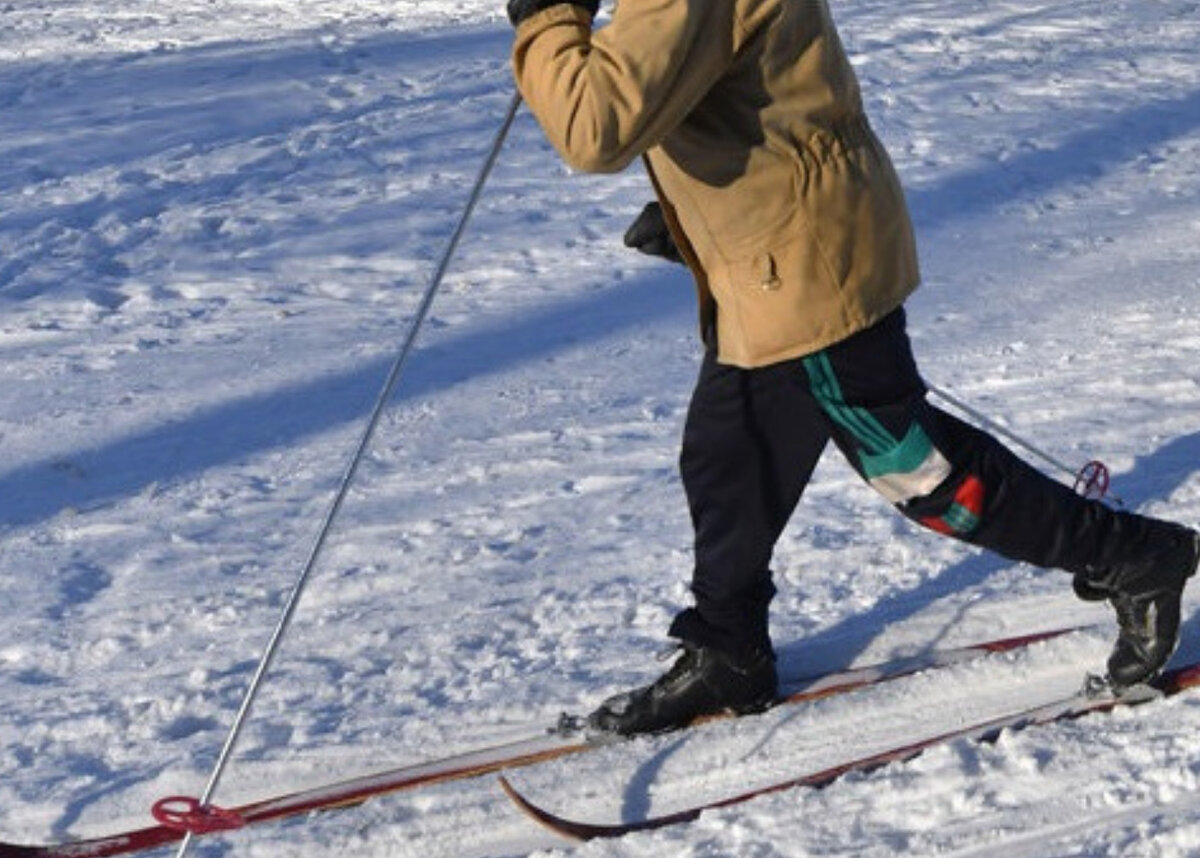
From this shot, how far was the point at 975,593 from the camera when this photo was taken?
12.9 feet

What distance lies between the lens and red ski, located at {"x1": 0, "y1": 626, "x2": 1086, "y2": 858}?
10.1 feet

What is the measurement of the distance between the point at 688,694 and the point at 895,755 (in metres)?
0.40

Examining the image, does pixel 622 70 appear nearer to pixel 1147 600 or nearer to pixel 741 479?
pixel 741 479

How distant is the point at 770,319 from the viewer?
2.96 m

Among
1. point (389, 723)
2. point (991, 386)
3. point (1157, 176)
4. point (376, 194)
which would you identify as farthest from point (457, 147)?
point (389, 723)

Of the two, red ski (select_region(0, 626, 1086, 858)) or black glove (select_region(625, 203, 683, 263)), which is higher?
black glove (select_region(625, 203, 683, 263))

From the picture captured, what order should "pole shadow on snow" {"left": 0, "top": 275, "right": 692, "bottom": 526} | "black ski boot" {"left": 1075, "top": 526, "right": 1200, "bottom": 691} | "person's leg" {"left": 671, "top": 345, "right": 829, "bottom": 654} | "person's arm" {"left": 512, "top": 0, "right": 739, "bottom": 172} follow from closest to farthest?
"person's arm" {"left": 512, "top": 0, "right": 739, "bottom": 172}
"person's leg" {"left": 671, "top": 345, "right": 829, "bottom": 654}
"black ski boot" {"left": 1075, "top": 526, "right": 1200, "bottom": 691}
"pole shadow on snow" {"left": 0, "top": 275, "right": 692, "bottom": 526}

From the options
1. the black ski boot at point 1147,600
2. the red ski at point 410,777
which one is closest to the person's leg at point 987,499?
the black ski boot at point 1147,600

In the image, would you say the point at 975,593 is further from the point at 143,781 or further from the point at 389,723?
the point at 143,781

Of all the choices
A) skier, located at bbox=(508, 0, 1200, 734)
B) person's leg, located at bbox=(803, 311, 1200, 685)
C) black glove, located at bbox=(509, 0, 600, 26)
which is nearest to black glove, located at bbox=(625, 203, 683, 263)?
skier, located at bbox=(508, 0, 1200, 734)

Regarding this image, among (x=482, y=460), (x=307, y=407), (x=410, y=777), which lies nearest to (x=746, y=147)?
(x=410, y=777)

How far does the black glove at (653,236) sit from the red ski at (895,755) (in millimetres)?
907

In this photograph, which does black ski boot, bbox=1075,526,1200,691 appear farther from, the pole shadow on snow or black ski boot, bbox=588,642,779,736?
the pole shadow on snow

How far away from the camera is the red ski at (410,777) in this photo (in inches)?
121
